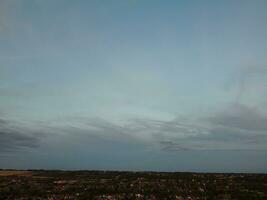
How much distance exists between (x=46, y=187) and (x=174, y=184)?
56.3 feet

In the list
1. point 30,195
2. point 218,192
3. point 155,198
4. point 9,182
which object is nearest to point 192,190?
point 218,192

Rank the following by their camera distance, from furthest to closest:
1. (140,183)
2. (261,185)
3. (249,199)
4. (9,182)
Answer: (9,182) → (140,183) → (261,185) → (249,199)

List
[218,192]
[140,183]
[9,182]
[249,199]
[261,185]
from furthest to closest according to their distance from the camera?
[9,182] → [140,183] → [261,185] → [218,192] → [249,199]

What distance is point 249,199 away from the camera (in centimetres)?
4450

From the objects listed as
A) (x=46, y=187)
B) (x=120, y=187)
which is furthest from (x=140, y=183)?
(x=46, y=187)

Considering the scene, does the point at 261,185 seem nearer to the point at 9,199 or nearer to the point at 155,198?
the point at 155,198

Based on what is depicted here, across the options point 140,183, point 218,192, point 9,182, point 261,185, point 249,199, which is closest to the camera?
point 249,199

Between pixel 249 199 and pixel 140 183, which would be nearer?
pixel 249 199

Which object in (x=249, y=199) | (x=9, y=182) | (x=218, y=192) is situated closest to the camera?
(x=249, y=199)

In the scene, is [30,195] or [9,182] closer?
[30,195]

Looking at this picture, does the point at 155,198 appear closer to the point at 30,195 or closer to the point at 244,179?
the point at 30,195

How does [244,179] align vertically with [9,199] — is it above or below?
above

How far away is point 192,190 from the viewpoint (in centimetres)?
5119

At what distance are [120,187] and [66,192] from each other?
7.23 meters
